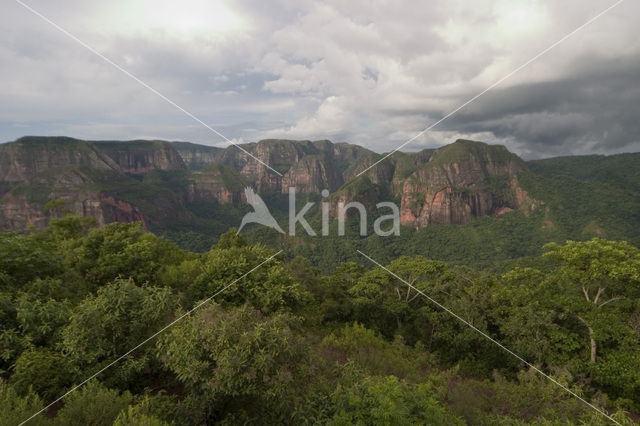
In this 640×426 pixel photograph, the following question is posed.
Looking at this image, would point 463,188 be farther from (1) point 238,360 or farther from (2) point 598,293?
(1) point 238,360

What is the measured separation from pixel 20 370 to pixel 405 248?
355 ft

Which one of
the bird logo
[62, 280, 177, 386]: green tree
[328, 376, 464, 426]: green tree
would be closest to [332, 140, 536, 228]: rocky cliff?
the bird logo

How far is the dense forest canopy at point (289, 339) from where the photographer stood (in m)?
7.09

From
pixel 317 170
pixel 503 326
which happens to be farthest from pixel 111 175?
pixel 503 326

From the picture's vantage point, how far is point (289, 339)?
7.42 m

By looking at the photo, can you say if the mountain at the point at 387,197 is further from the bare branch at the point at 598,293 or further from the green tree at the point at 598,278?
the bare branch at the point at 598,293

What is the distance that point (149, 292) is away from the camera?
11023 millimetres

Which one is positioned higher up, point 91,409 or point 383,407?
point 91,409

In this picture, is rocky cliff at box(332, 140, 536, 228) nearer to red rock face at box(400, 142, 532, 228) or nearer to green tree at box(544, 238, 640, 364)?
red rock face at box(400, 142, 532, 228)

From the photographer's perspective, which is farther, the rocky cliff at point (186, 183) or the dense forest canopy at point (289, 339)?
the rocky cliff at point (186, 183)

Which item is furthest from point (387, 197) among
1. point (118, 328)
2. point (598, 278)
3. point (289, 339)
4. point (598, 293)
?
point (289, 339)

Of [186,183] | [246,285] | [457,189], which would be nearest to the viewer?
→ [246,285]

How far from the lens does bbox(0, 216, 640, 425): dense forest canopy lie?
23.2ft

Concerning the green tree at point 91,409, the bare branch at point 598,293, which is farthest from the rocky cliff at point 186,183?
the green tree at point 91,409
